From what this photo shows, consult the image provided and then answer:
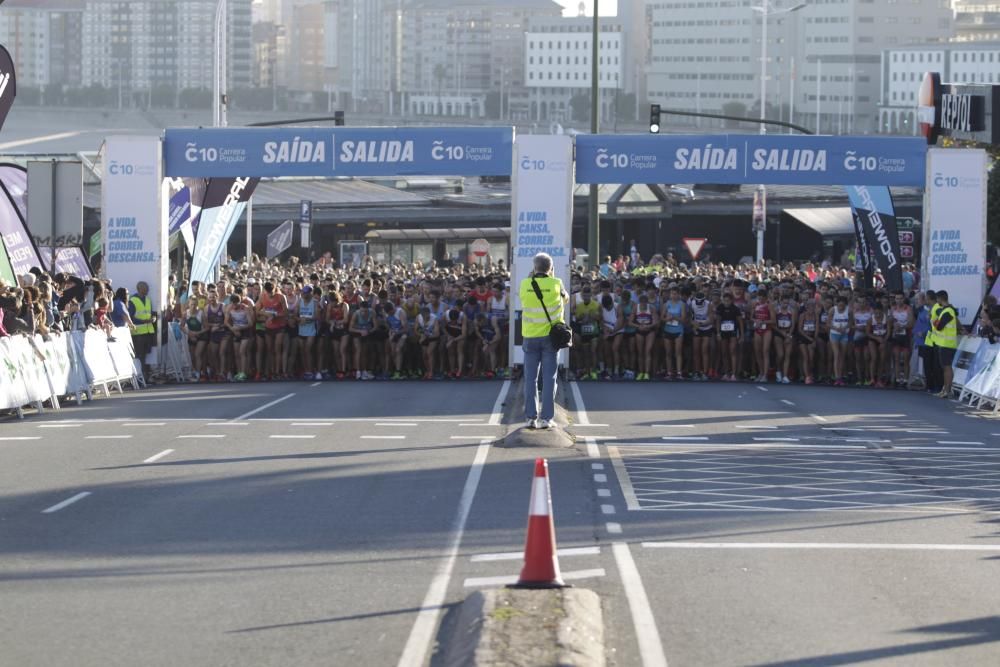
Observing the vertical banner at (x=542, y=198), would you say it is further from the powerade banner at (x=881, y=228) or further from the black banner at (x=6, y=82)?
the black banner at (x=6, y=82)

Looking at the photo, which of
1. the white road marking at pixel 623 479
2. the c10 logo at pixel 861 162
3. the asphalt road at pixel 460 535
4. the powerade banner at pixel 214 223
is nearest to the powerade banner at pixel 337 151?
the powerade banner at pixel 214 223

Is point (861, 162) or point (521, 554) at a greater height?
point (861, 162)

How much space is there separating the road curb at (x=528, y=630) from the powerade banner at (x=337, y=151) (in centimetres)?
1859

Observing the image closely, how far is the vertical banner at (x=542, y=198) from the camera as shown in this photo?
25.7 metres

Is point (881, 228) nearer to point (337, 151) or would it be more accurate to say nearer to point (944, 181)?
point (944, 181)

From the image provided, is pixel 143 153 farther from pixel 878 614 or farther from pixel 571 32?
pixel 571 32

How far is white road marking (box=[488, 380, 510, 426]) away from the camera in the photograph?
18828mm

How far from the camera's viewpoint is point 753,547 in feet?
34.1

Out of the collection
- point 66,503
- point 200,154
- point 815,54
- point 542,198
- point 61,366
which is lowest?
point 66,503

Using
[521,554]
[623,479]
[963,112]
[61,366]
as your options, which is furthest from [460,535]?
[963,112]

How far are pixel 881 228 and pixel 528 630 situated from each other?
76.5 feet

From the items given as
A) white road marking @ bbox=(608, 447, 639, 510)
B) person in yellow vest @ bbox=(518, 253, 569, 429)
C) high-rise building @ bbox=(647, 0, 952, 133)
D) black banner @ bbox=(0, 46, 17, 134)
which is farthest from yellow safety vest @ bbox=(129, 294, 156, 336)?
high-rise building @ bbox=(647, 0, 952, 133)

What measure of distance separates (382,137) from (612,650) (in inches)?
784

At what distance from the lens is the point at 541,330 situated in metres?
16.1
